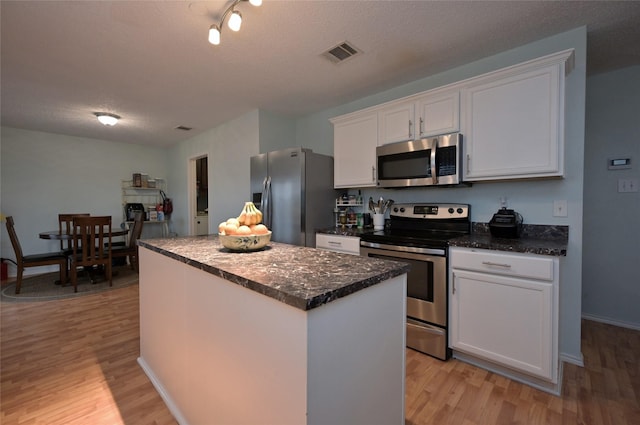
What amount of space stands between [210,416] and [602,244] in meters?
3.37

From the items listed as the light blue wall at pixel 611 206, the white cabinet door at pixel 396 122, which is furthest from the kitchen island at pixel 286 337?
the light blue wall at pixel 611 206

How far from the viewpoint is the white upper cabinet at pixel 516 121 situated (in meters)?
1.77

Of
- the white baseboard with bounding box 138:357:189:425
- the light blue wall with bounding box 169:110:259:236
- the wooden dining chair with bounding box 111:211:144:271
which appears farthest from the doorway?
the white baseboard with bounding box 138:357:189:425

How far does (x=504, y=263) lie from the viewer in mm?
1733

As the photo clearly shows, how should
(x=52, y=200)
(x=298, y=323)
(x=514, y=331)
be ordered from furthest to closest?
(x=52, y=200), (x=514, y=331), (x=298, y=323)

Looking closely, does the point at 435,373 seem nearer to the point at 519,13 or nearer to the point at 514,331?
the point at 514,331

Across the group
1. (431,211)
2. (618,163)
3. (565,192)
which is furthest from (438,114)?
(618,163)

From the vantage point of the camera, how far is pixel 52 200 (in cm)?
467

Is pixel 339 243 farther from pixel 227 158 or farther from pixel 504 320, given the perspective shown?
pixel 227 158

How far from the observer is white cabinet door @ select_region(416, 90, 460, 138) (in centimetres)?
218

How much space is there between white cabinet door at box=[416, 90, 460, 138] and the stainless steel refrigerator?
41.8 inches

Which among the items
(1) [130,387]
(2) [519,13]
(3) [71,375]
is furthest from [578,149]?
(3) [71,375]

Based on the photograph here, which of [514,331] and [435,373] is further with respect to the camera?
[435,373]

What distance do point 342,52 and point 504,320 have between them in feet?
7.26
